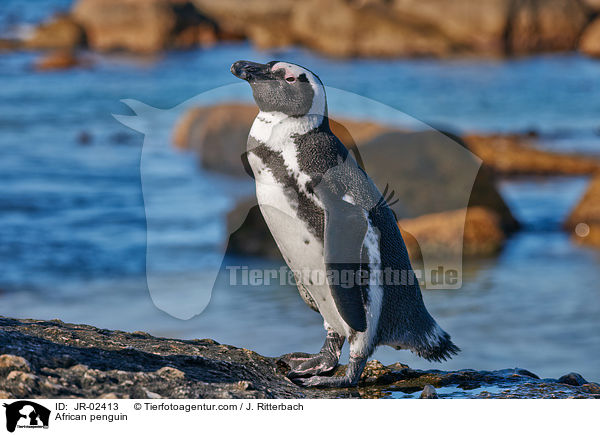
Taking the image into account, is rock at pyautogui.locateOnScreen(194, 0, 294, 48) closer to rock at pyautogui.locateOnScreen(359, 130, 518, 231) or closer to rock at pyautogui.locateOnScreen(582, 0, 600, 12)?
rock at pyautogui.locateOnScreen(582, 0, 600, 12)

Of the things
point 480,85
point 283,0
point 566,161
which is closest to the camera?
point 566,161

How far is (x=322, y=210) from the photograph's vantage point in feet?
10.3

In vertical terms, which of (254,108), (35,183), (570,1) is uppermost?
(570,1)

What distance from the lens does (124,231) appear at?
11.1 m

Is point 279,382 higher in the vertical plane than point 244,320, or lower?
lower

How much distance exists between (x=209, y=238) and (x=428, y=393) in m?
7.38

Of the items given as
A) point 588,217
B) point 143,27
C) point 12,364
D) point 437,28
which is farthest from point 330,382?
point 143,27

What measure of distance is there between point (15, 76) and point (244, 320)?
19.6 meters

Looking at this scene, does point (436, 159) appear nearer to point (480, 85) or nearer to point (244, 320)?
point (244, 320)

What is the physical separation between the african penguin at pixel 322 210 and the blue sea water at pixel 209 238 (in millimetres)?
692

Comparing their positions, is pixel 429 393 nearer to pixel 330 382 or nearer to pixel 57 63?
pixel 330 382

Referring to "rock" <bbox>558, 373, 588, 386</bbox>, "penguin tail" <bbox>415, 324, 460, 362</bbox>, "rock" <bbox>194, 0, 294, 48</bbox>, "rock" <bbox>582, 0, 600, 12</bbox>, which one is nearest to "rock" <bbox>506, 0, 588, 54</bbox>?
"rock" <bbox>582, 0, 600, 12</bbox>

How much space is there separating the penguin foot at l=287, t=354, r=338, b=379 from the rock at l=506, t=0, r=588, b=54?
1012 inches

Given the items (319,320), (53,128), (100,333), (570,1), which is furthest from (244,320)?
(570,1)
